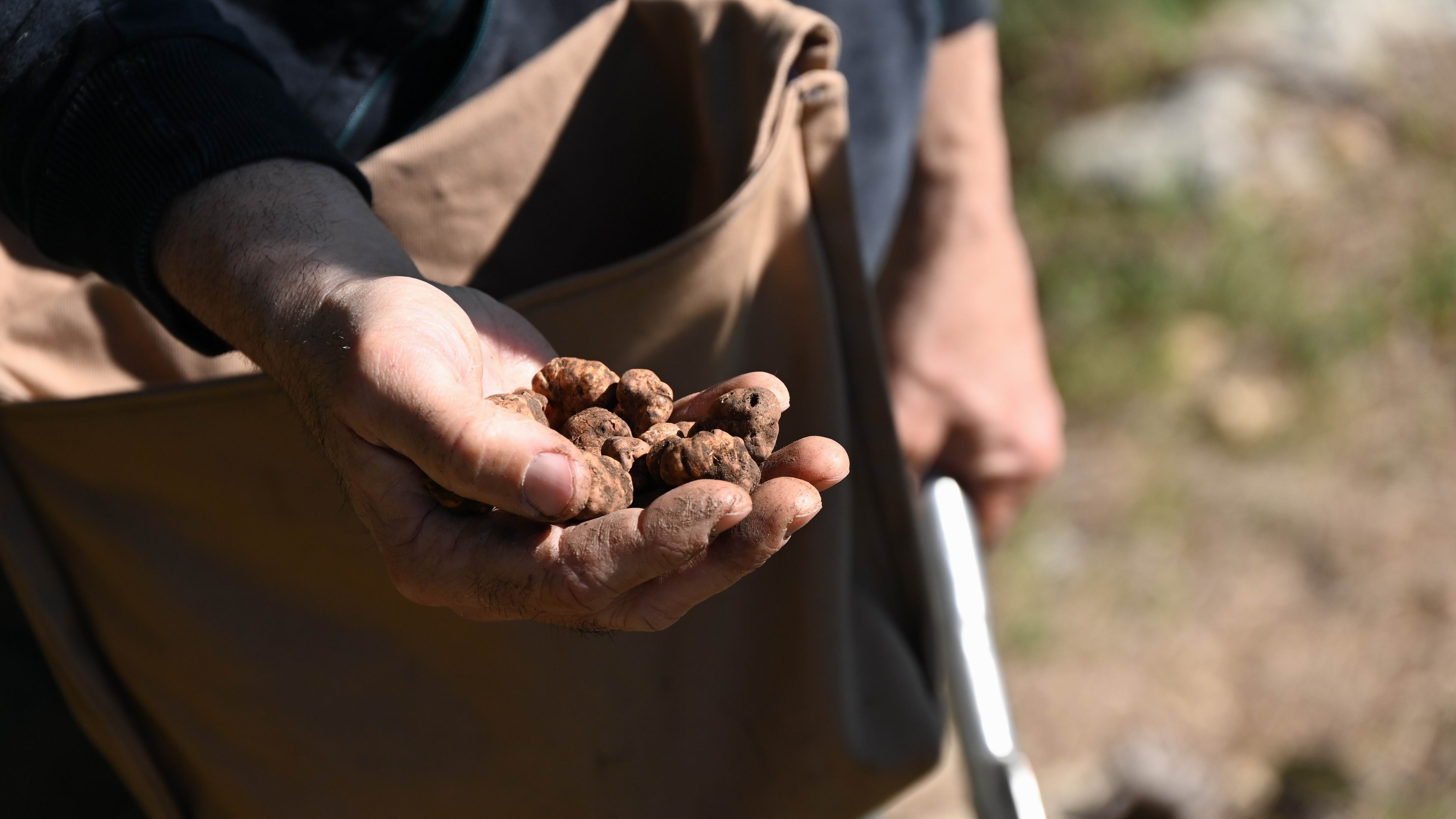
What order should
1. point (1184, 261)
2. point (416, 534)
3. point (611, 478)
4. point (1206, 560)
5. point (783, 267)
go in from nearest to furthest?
point (416, 534) < point (611, 478) < point (783, 267) < point (1206, 560) < point (1184, 261)

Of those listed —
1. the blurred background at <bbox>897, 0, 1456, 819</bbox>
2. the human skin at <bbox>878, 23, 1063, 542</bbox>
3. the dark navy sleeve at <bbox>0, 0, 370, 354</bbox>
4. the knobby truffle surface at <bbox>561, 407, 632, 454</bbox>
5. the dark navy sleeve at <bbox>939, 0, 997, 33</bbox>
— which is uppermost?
the dark navy sleeve at <bbox>0, 0, 370, 354</bbox>

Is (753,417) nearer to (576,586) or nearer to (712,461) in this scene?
(712,461)

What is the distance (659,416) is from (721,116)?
1.24 feet

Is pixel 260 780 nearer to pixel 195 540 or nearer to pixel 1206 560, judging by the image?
pixel 195 540

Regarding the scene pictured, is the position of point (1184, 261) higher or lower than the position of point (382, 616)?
lower

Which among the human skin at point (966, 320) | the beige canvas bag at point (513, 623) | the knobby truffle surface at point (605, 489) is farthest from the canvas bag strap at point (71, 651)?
the human skin at point (966, 320)

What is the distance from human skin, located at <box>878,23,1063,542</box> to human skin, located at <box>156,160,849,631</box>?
3.15ft

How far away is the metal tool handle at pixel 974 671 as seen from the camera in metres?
1.76

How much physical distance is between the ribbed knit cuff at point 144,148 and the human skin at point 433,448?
0.09 feet

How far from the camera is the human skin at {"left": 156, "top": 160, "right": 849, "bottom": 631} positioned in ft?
3.37

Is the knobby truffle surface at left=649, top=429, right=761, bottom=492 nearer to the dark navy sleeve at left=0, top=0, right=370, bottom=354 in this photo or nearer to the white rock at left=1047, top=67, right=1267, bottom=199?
the dark navy sleeve at left=0, top=0, right=370, bottom=354

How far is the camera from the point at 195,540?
131 cm

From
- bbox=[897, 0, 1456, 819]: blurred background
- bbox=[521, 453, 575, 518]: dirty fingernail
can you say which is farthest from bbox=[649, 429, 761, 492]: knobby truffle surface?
bbox=[897, 0, 1456, 819]: blurred background

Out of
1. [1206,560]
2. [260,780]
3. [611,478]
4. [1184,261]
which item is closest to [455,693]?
[260,780]
